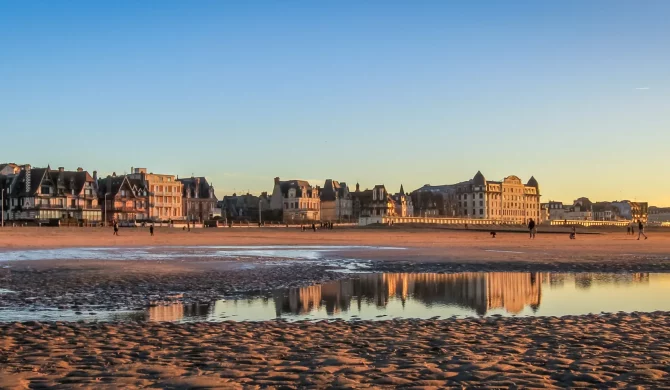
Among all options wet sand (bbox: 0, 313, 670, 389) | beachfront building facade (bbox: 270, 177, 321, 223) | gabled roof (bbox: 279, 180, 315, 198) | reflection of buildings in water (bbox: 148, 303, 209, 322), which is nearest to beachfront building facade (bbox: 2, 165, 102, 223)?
beachfront building facade (bbox: 270, 177, 321, 223)

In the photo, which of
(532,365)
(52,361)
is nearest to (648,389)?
(532,365)

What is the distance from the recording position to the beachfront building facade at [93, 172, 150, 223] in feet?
425

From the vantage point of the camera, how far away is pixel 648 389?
24.5ft

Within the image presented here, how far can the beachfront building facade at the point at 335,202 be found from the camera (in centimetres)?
17938

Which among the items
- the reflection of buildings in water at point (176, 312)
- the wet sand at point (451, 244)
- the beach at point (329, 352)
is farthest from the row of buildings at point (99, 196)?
the beach at point (329, 352)

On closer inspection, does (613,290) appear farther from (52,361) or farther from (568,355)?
(52,361)

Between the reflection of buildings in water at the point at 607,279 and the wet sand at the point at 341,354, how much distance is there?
30.1 feet

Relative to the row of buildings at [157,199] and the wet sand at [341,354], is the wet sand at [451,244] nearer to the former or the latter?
the wet sand at [341,354]

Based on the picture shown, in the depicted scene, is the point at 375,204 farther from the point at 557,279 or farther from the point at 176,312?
the point at 176,312

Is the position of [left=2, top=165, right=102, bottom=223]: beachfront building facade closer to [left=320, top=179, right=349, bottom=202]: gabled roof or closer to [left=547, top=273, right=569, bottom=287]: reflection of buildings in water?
[left=320, top=179, right=349, bottom=202]: gabled roof

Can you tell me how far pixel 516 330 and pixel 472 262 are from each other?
18.9m

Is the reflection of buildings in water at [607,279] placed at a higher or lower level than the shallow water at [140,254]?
lower

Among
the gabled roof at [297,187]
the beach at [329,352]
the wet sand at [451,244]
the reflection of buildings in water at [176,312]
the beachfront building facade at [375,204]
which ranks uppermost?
the gabled roof at [297,187]

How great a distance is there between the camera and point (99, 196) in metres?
129
